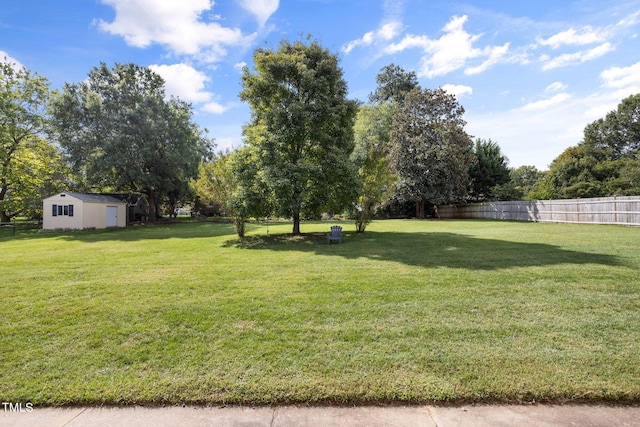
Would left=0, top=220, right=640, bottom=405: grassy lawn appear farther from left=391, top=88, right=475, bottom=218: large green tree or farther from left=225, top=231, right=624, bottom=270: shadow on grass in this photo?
left=391, top=88, right=475, bottom=218: large green tree

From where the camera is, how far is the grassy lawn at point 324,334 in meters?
2.62

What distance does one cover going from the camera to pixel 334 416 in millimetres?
2342

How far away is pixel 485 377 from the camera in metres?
2.73

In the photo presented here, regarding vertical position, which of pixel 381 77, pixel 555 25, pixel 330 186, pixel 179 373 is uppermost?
pixel 381 77

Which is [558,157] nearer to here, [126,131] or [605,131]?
[605,131]

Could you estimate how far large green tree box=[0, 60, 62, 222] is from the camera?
80.3 ft

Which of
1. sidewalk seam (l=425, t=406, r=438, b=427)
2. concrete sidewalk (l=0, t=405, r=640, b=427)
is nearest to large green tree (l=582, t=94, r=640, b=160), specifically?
concrete sidewalk (l=0, t=405, r=640, b=427)

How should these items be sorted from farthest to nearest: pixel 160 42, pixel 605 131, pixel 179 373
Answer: pixel 605 131 < pixel 160 42 < pixel 179 373

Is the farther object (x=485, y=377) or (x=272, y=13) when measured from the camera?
(x=272, y=13)

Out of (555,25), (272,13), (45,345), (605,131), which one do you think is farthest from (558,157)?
(45,345)

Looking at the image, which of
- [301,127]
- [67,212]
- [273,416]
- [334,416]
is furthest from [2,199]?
[334,416]

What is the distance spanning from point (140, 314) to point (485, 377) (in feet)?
13.9
